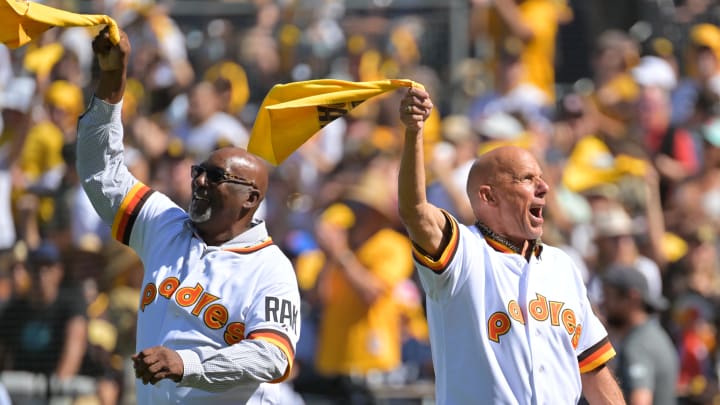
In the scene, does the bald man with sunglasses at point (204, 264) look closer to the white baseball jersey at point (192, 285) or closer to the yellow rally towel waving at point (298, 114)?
the white baseball jersey at point (192, 285)

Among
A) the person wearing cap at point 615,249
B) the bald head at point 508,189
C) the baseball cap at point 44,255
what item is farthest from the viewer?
the baseball cap at point 44,255

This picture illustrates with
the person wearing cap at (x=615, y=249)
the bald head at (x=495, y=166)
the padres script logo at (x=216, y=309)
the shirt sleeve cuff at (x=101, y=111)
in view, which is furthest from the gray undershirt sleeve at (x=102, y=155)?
the person wearing cap at (x=615, y=249)

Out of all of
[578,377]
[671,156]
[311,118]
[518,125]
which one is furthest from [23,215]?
[578,377]

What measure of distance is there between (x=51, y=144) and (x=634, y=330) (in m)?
6.39

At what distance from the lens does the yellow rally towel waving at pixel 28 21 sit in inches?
238

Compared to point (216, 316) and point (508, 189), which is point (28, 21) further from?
point (508, 189)

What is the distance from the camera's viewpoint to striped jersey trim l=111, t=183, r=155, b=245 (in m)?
6.27

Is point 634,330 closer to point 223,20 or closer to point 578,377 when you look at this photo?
point 578,377

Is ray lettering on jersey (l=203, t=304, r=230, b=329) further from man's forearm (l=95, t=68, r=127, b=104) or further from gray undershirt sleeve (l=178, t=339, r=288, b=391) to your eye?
man's forearm (l=95, t=68, r=127, b=104)

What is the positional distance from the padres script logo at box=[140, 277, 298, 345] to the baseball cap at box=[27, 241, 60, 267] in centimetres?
563

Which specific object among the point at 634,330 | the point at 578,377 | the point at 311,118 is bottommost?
the point at 634,330

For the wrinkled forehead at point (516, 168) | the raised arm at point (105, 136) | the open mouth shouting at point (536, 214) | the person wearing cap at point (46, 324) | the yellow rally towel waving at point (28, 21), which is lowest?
the person wearing cap at point (46, 324)

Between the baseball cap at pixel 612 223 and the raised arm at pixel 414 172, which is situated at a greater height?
the raised arm at pixel 414 172

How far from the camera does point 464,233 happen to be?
5.86m
